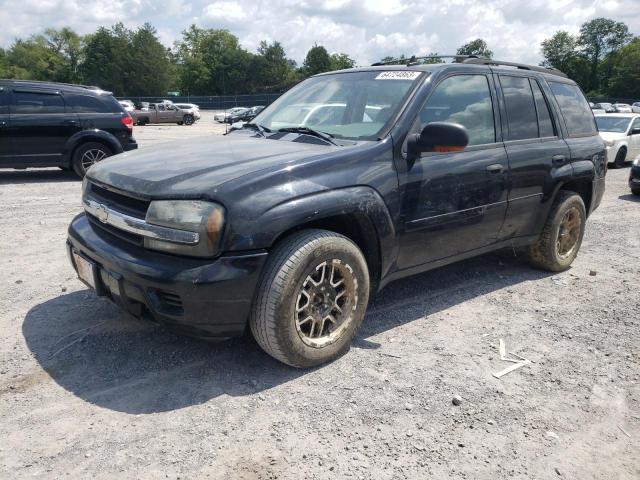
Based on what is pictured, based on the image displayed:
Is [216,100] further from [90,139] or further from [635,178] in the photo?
[635,178]

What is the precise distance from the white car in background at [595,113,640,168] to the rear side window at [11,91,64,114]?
1256 cm

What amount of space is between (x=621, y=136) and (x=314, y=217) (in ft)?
45.0

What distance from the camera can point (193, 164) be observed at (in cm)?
319

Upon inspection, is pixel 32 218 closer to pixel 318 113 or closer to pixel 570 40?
pixel 318 113

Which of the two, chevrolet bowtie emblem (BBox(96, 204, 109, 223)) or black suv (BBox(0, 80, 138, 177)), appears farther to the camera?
black suv (BBox(0, 80, 138, 177))

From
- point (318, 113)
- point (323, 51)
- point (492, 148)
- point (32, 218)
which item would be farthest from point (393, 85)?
point (323, 51)

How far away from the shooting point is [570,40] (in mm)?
103625

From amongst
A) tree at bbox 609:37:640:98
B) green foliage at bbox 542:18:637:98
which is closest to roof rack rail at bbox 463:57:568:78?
tree at bbox 609:37:640:98

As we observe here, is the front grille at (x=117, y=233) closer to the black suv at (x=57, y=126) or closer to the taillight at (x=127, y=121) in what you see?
the black suv at (x=57, y=126)

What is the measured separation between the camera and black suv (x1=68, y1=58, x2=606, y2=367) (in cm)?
282

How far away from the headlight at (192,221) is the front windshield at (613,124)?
47.3 feet

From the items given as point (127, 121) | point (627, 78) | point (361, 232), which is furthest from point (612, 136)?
point (627, 78)

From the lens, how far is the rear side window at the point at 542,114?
4703 millimetres

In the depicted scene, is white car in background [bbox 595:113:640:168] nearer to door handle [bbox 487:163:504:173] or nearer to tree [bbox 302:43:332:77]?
door handle [bbox 487:163:504:173]
